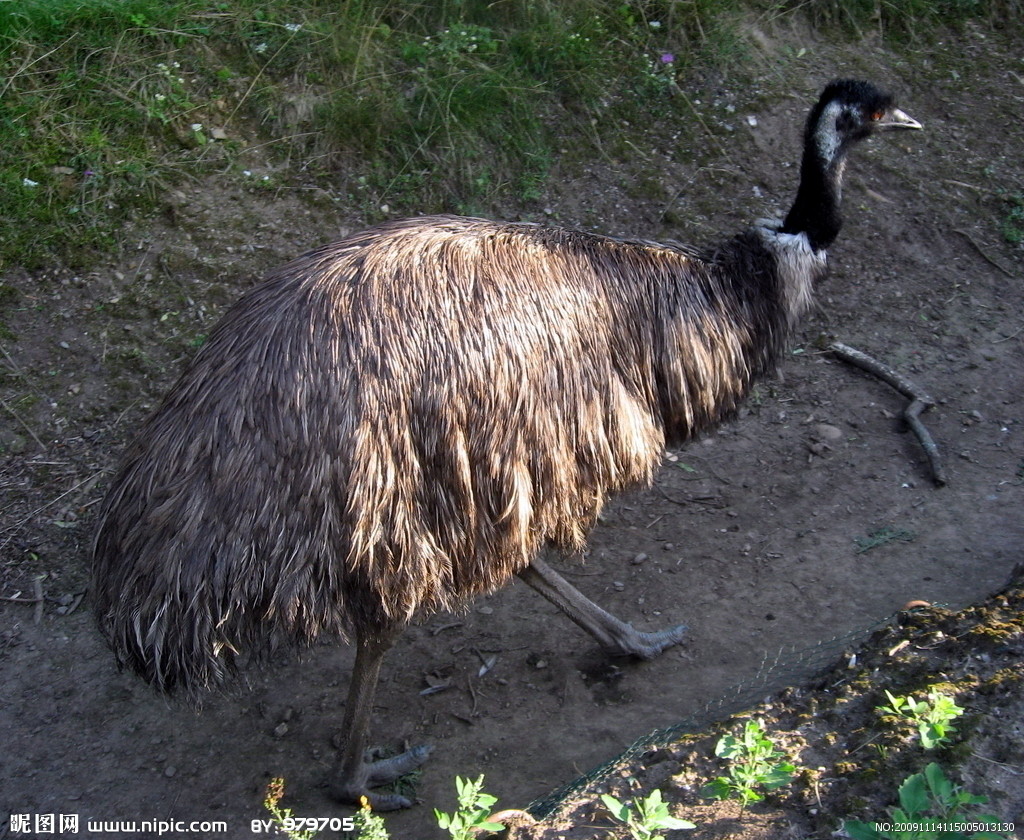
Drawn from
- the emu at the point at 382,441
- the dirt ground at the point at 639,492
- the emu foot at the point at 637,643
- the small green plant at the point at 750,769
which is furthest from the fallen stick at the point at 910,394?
the small green plant at the point at 750,769

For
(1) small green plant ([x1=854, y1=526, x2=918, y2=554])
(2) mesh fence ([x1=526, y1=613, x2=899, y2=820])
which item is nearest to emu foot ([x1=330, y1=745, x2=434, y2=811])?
(2) mesh fence ([x1=526, y1=613, x2=899, y2=820])

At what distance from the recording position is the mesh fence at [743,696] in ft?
8.38

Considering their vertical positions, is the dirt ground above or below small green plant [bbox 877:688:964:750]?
below

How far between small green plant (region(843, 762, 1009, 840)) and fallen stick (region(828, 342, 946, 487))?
2.41 meters

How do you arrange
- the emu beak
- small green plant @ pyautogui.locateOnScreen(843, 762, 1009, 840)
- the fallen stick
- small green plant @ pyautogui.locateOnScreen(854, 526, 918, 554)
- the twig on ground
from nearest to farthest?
small green plant @ pyautogui.locateOnScreen(843, 762, 1009, 840), the emu beak, small green plant @ pyautogui.locateOnScreen(854, 526, 918, 554), the fallen stick, the twig on ground

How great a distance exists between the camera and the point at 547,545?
124 inches

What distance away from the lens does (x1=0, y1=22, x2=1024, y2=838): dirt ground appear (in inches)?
130

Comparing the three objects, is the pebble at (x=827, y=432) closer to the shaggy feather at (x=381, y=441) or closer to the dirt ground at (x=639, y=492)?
the dirt ground at (x=639, y=492)

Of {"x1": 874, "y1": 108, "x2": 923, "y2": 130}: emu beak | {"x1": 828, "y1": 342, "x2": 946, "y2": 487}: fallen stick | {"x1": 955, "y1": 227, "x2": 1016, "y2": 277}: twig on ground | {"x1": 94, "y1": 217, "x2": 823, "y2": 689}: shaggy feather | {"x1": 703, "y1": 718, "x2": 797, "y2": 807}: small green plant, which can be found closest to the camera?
{"x1": 703, "y1": 718, "x2": 797, "y2": 807}: small green plant

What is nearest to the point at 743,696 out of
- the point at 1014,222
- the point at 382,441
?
the point at 382,441

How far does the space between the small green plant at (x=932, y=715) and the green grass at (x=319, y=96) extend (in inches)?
133

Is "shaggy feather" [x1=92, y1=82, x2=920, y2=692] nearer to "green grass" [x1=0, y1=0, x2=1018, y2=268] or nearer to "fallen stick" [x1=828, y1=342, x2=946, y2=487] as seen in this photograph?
"fallen stick" [x1=828, y1=342, x2=946, y2=487]

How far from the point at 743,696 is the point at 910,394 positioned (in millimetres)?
2033

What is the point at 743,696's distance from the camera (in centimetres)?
308
